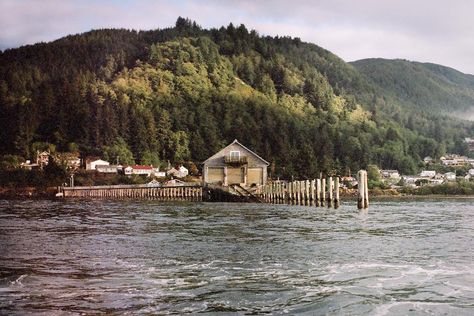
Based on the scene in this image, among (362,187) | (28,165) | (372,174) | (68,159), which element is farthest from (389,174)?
(362,187)

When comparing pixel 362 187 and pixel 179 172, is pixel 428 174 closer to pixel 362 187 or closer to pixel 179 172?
pixel 179 172

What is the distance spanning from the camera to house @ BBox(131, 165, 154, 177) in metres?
136

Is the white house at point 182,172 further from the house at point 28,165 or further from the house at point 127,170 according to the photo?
the house at point 28,165

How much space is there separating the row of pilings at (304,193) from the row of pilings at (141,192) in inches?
653

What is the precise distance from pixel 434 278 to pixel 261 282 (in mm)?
3741

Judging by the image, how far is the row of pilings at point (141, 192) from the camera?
9125cm

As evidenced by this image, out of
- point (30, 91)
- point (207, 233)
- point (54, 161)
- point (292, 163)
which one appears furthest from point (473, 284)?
point (30, 91)

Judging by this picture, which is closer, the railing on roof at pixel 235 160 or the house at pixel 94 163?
the railing on roof at pixel 235 160

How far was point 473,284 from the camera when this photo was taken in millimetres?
12133

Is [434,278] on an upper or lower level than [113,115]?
lower

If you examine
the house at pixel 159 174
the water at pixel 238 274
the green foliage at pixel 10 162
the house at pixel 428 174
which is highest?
the green foliage at pixel 10 162

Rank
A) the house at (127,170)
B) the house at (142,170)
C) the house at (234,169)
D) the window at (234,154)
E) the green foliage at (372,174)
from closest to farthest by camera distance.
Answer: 1. the window at (234,154)
2. the house at (234,169)
3. the house at (127,170)
4. the house at (142,170)
5. the green foliage at (372,174)

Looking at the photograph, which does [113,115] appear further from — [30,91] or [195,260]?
[195,260]

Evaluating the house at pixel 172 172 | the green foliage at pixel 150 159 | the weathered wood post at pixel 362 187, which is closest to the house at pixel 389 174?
the green foliage at pixel 150 159
